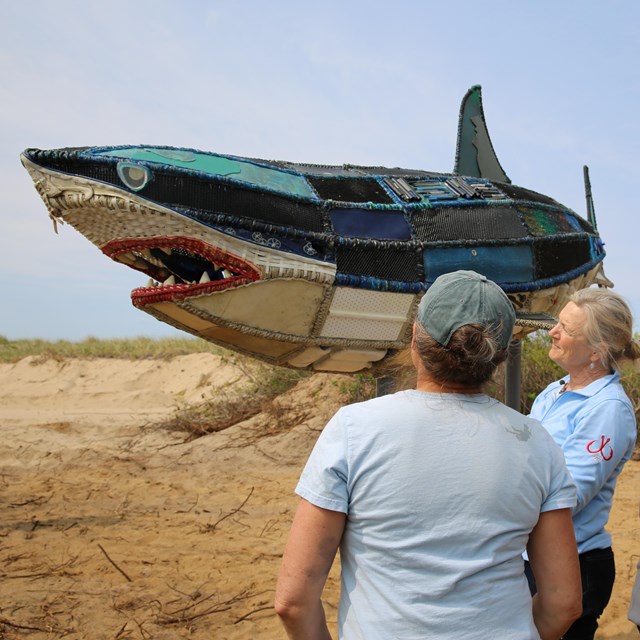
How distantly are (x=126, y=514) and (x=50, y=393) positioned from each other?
7117mm

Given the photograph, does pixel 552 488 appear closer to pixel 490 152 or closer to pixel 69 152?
pixel 69 152

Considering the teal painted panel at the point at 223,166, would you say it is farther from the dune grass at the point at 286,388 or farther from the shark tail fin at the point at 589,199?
the dune grass at the point at 286,388

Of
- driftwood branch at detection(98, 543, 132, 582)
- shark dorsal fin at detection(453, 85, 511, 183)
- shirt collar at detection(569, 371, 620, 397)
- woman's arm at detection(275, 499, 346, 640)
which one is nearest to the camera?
woman's arm at detection(275, 499, 346, 640)

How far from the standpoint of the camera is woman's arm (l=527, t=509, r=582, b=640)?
1443 mm

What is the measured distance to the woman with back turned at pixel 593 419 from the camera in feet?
6.45

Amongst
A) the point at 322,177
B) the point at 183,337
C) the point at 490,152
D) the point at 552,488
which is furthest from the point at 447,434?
the point at 183,337

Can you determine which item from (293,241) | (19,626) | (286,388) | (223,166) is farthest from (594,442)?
(286,388)

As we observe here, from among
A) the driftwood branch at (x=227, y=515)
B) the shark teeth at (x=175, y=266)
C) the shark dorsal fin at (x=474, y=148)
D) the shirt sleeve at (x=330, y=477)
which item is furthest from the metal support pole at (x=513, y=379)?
the shirt sleeve at (x=330, y=477)

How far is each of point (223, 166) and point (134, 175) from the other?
41 centimetres

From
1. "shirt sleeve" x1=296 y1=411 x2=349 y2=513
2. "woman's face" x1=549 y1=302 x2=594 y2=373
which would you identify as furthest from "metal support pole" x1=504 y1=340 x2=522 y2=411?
"shirt sleeve" x1=296 y1=411 x2=349 y2=513

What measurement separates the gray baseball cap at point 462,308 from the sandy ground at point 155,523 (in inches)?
101

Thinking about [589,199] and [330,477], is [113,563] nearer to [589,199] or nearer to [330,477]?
[330,477]

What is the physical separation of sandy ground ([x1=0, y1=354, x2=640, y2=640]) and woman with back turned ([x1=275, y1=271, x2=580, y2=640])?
231 cm

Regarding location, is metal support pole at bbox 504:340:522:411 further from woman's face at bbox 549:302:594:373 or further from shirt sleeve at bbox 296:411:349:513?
shirt sleeve at bbox 296:411:349:513
